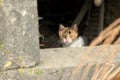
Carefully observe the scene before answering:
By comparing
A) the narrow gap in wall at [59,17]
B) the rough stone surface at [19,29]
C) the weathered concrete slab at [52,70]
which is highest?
the rough stone surface at [19,29]

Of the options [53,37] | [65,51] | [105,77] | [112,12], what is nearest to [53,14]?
[53,37]

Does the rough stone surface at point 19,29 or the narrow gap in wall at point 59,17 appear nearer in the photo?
the rough stone surface at point 19,29

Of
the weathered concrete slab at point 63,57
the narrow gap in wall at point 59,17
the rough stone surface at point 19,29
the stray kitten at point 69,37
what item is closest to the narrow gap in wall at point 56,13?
the narrow gap in wall at point 59,17

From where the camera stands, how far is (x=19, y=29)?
7.64 ft

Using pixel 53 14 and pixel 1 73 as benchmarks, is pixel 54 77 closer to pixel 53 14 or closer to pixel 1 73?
pixel 1 73

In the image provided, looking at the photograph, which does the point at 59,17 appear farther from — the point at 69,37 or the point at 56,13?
the point at 69,37

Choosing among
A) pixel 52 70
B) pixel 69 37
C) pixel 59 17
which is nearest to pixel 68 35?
pixel 69 37

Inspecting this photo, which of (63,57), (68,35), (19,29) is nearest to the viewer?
(19,29)

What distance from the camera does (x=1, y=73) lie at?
2346 mm

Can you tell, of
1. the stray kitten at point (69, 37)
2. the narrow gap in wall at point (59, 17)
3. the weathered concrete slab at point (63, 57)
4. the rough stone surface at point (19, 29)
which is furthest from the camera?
the narrow gap in wall at point (59, 17)

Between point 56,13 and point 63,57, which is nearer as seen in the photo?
point 63,57

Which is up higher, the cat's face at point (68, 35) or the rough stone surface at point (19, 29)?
the rough stone surface at point (19, 29)

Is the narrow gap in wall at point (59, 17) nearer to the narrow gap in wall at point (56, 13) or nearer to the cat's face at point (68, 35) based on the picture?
the narrow gap in wall at point (56, 13)

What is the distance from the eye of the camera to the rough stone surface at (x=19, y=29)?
7.54 feet
